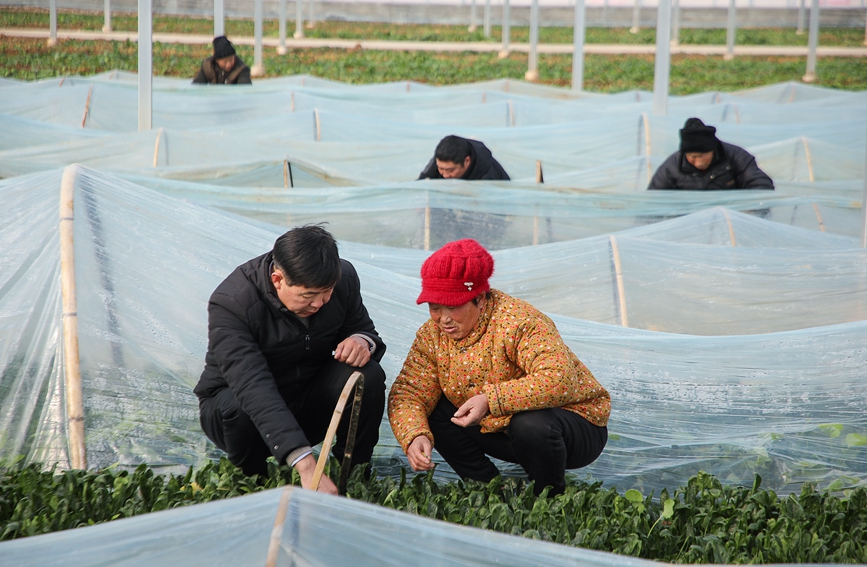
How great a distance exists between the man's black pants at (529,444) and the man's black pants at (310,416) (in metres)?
0.23

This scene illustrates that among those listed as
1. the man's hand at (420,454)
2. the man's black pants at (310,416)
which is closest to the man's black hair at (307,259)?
the man's black pants at (310,416)

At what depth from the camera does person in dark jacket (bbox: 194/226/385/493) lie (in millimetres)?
2590

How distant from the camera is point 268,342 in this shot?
9.15ft

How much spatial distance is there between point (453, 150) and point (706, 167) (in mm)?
1767

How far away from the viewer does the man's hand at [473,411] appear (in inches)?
110

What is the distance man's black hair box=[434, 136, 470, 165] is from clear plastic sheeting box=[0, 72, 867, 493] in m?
0.52

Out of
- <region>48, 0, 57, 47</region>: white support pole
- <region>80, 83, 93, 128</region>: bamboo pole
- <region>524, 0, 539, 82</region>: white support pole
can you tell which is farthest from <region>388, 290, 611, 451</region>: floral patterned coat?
<region>48, 0, 57, 47</region>: white support pole

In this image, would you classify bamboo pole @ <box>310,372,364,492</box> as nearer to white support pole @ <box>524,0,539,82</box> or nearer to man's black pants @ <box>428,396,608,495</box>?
man's black pants @ <box>428,396,608,495</box>

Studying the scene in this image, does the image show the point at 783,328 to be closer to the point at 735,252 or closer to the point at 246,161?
the point at 735,252

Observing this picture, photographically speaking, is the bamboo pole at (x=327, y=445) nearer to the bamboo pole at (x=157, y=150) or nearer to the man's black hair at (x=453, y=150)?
the man's black hair at (x=453, y=150)

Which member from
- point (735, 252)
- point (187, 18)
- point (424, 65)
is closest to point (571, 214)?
point (735, 252)

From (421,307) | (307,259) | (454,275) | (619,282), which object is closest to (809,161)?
(619,282)

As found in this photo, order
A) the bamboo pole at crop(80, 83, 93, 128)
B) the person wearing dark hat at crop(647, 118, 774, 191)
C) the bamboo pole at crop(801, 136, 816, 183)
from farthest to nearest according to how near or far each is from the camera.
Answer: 1. the bamboo pole at crop(80, 83, 93, 128)
2. the bamboo pole at crop(801, 136, 816, 183)
3. the person wearing dark hat at crop(647, 118, 774, 191)

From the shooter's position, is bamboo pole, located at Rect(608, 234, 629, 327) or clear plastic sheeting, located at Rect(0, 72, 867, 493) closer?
clear plastic sheeting, located at Rect(0, 72, 867, 493)
